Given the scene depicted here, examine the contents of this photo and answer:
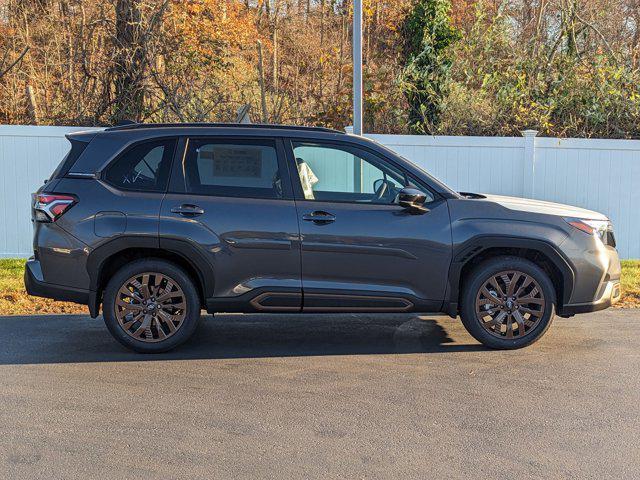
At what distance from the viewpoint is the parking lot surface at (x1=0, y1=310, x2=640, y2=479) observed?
438 cm

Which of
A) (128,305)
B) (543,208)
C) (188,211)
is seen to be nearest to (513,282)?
(543,208)

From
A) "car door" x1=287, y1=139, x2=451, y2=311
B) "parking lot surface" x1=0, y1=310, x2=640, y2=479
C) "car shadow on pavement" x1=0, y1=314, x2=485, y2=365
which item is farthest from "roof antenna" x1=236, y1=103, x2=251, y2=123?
"car door" x1=287, y1=139, x2=451, y2=311

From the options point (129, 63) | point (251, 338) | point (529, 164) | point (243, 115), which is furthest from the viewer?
point (129, 63)

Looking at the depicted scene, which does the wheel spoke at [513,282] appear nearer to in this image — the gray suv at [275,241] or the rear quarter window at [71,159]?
the gray suv at [275,241]

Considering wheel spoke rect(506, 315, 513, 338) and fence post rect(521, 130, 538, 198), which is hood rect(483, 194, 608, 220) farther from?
fence post rect(521, 130, 538, 198)

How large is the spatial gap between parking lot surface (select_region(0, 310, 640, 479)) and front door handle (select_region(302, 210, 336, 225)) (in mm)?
1134

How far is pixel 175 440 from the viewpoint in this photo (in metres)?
4.70

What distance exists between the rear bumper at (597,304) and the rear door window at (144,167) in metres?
3.61

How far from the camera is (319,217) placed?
667 cm

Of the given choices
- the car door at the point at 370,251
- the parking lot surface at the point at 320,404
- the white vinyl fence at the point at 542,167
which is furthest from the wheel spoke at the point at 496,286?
the white vinyl fence at the point at 542,167

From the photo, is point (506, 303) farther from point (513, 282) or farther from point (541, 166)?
point (541, 166)

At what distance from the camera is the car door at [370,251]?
21.9ft

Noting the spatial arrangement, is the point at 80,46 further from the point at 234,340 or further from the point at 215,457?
the point at 215,457

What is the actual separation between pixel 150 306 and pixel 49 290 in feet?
2.88
